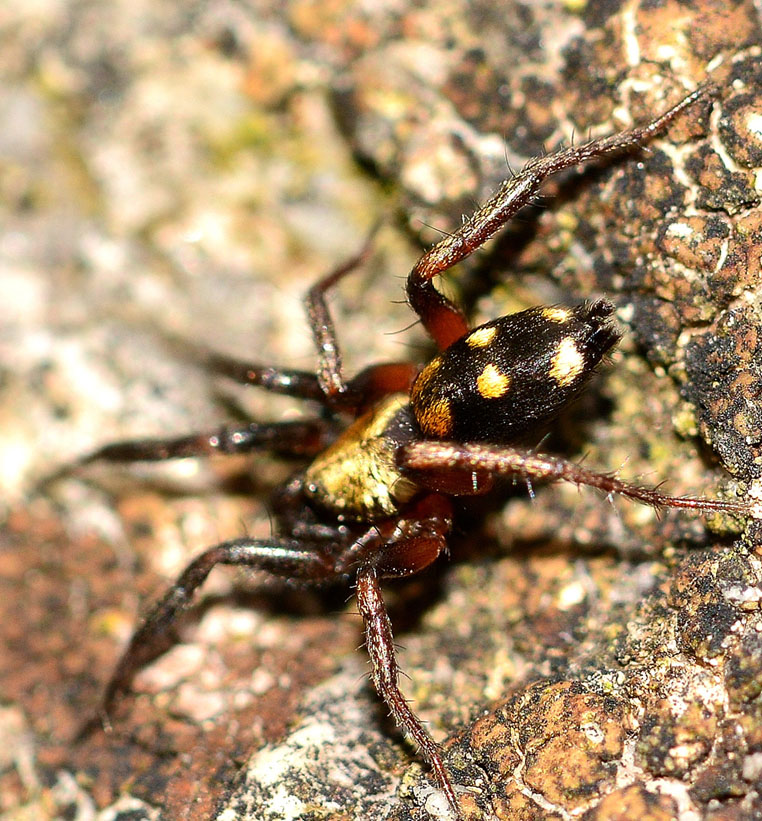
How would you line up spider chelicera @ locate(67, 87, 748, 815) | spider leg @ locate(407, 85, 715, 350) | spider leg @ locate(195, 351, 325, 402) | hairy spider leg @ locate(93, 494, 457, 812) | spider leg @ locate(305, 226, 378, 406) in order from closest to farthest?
spider chelicera @ locate(67, 87, 748, 815) → spider leg @ locate(407, 85, 715, 350) → hairy spider leg @ locate(93, 494, 457, 812) → spider leg @ locate(305, 226, 378, 406) → spider leg @ locate(195, 351, 325, 402)

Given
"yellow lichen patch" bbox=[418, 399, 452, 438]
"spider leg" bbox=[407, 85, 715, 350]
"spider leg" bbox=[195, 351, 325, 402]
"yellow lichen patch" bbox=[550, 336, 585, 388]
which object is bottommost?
"spider leg" bbox=[195, 351, 325, 402]

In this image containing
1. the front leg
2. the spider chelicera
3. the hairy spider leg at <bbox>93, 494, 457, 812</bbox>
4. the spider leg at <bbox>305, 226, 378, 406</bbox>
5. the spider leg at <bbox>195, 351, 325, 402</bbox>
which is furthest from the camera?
the spider leg at <bbox>195, 351, 325, 402</bbox>

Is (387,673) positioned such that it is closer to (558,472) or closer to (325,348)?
(558,472)

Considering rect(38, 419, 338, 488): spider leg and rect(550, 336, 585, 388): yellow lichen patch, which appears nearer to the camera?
rect(550, 336, 585, 388): yellow lichen patch

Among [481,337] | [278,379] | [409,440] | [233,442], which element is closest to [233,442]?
[233,442]

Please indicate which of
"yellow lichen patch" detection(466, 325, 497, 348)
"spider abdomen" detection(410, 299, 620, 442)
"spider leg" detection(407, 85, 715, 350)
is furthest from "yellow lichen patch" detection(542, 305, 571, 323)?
"spider leg" detection(407, 85, 715, 350)

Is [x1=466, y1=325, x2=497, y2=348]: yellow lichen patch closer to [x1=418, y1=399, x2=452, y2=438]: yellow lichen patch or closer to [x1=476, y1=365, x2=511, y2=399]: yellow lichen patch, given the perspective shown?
[x1=476, y1=365, x2=511, y2=399]: yellow lichen patch

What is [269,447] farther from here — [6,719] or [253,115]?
[253,115]

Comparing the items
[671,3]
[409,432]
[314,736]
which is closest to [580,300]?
[409,432]
